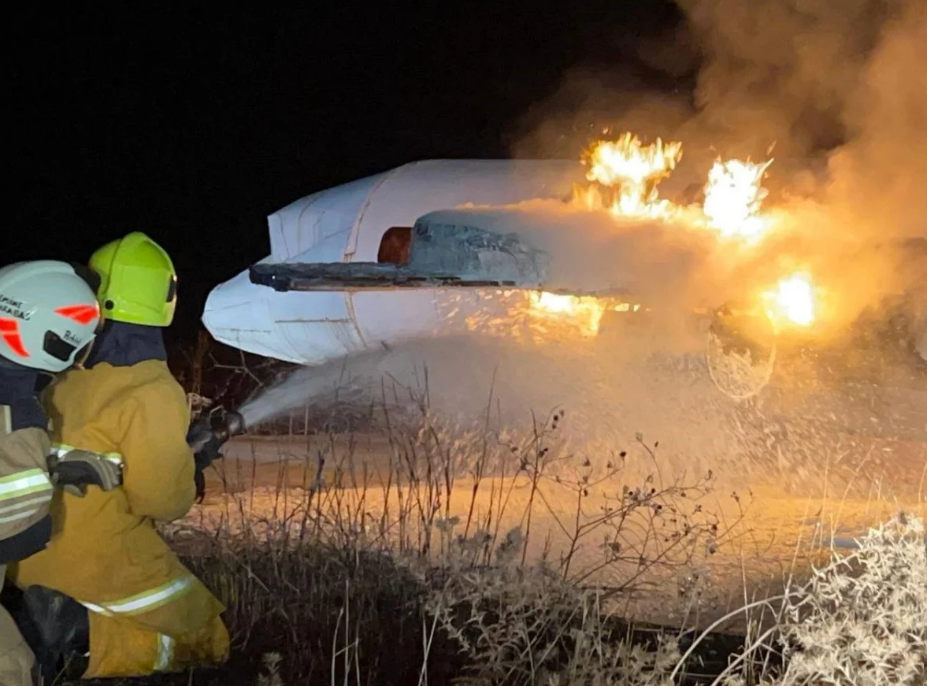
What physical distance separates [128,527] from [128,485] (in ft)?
0.85

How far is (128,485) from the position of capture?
3537 millimetres

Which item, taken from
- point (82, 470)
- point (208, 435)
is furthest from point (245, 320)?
point (82, 470)

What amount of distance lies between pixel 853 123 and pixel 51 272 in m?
5.06

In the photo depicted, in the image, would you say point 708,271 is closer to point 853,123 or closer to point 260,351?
point 853,123

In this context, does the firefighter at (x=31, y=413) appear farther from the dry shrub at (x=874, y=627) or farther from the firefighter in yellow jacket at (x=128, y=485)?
the dry shrub at (x=874, y=627)

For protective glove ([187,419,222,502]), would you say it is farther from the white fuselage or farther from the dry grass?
the white fuselage

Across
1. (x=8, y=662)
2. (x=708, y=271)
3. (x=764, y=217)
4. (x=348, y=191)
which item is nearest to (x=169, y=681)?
(x=8, y=662)

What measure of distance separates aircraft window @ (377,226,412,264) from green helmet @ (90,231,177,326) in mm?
4377

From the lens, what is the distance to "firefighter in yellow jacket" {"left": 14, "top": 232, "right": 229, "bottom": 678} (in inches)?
138

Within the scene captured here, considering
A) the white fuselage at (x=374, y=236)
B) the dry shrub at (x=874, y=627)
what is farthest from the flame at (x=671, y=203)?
the dry shrub at (x=874, y=627)

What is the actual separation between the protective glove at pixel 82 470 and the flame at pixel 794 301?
172 inches

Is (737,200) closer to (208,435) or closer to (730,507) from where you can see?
(730,507)

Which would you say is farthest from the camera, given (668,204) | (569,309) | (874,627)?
(569,309)

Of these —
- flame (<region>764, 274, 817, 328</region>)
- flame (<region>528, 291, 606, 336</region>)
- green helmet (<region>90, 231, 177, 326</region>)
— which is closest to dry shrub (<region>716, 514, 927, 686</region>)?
green helmet (<region>90, 231, 177, 326</region>)
